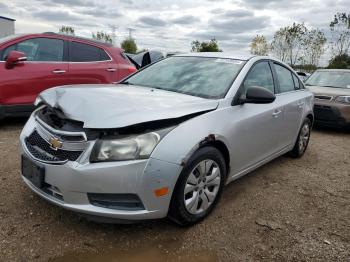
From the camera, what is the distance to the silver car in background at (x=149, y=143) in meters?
2.63

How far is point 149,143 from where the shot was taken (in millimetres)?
2699

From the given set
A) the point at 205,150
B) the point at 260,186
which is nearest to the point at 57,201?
the point at 205,150

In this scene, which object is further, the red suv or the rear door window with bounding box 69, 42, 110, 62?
the rear door window with bounding box 69, 42, 110, 62

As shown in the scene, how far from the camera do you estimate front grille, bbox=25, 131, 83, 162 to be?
2.68 m

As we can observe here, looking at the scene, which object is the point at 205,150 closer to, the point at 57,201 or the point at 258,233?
the point at 258,233

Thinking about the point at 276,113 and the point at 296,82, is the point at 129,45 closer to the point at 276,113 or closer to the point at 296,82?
the point at 296,82

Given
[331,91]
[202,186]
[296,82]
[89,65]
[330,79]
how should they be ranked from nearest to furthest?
[202,186] < [296,82] < [89,65] < [331,91] < [330,79]

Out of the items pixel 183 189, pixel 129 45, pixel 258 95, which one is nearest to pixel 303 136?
pixel 258 95

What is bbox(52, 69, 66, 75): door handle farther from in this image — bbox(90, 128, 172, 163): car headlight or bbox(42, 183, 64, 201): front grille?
bbox(90, 128, 172, 163): car headlight

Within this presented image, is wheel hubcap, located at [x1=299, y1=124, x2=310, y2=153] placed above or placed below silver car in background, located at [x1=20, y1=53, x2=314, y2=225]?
below

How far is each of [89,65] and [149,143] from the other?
14.2 ft

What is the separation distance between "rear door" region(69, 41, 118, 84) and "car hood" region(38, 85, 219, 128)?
3.19 metres

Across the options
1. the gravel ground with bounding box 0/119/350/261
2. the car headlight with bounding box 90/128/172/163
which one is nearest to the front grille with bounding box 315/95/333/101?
the gravel ground with bounding box 0/119/350/261

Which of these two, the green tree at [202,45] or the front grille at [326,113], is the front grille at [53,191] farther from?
the green tree at [202,45]
